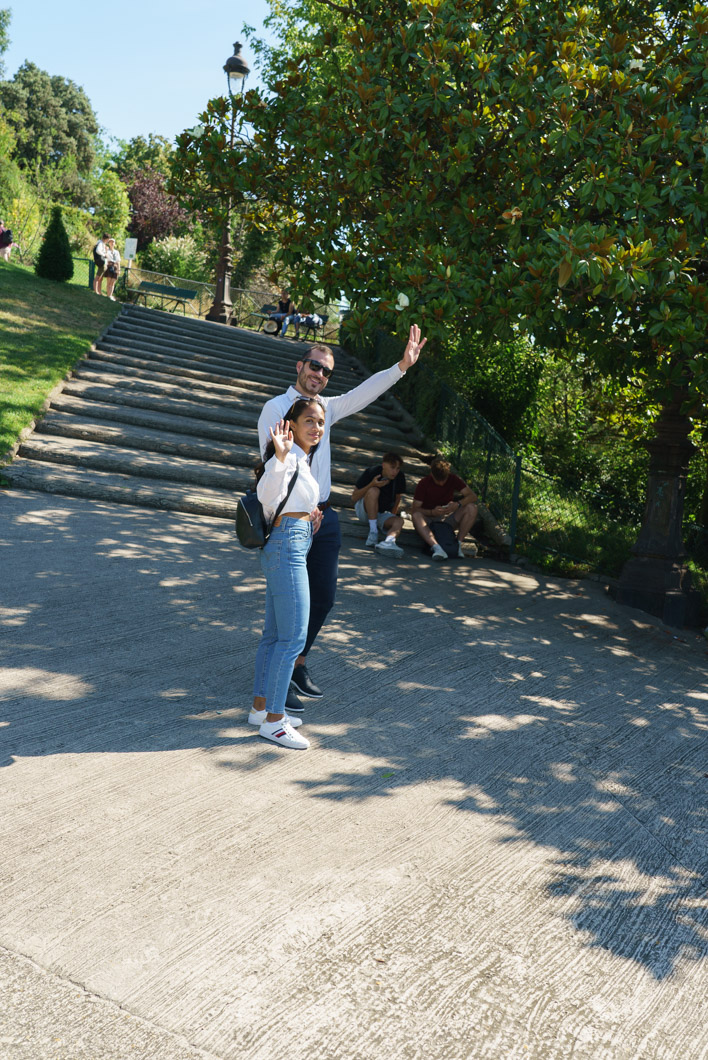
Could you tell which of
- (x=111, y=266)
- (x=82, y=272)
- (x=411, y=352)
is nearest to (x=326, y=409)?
(x=411, y=352)

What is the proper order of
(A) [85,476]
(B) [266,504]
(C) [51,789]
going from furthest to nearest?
→ (A) [85,476] < (B) [266,504] < (C) [51,789]

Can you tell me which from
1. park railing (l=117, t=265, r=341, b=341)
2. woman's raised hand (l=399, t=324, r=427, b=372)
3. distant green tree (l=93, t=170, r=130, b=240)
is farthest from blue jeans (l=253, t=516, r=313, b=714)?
distant green tree (l=93, t=170, r=130, b=240)

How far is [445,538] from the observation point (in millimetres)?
10188

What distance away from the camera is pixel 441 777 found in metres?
4.20

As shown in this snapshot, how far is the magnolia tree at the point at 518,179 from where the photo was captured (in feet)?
23.2

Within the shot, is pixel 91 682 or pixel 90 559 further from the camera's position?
pixel 90 559

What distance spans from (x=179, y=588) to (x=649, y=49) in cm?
673

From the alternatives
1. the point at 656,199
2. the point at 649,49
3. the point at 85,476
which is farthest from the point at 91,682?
the point at 649,49

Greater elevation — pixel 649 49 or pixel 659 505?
pixel 649 49

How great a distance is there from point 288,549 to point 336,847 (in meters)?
1.44

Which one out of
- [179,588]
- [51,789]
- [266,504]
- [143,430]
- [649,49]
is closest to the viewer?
[51,789]

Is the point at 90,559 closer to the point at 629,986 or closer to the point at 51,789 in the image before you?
the point at 51,789

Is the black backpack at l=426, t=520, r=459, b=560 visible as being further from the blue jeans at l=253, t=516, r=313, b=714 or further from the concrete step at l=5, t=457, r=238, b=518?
the blue jeans at l=253, t=516, r=313, b=714

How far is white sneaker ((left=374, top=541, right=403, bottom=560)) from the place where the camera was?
31.5ft
